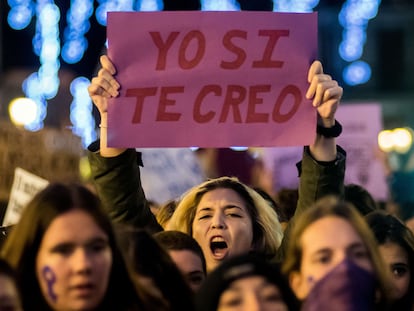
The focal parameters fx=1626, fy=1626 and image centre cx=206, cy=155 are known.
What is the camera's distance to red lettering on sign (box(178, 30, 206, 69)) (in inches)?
261

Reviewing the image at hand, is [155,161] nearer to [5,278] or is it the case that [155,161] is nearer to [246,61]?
[246,61]

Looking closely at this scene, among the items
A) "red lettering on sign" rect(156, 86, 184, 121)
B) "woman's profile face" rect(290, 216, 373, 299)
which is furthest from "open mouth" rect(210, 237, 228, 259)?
"woman's profile face" rect(290, 216, 373, 299)

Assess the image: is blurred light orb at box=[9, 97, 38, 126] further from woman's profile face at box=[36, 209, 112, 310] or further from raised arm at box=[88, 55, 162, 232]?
woman's profile face at box=[36, 209, 112, 310]

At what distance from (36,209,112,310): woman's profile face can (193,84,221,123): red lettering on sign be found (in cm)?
160

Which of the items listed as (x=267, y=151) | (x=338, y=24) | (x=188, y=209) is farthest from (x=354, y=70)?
(x=188, y=209)

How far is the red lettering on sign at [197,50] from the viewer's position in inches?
261

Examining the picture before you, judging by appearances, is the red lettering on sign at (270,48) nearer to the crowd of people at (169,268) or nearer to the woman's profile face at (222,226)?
the woman's profile face at (222,226)

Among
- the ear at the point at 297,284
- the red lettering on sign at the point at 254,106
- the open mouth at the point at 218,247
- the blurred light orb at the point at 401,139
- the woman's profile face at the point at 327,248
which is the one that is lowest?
the ear at the point at 297,284

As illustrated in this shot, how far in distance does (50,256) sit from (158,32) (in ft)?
6.12

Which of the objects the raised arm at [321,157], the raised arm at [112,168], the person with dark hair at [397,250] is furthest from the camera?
the raised arm at [112,168]

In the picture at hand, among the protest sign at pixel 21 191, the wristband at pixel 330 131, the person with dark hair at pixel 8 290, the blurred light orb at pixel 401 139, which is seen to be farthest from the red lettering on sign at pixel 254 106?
the blurred light orb at pixel 401 139

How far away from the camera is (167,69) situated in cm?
662

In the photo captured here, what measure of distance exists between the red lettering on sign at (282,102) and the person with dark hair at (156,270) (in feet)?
3.60

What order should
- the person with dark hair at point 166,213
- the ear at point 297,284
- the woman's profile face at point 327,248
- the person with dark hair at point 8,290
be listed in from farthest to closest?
the person with dark hair at point 166,213 → the ear at point 297,284 → the woman's profile face at point 327,248 → the person with dark hair at point 8,290
